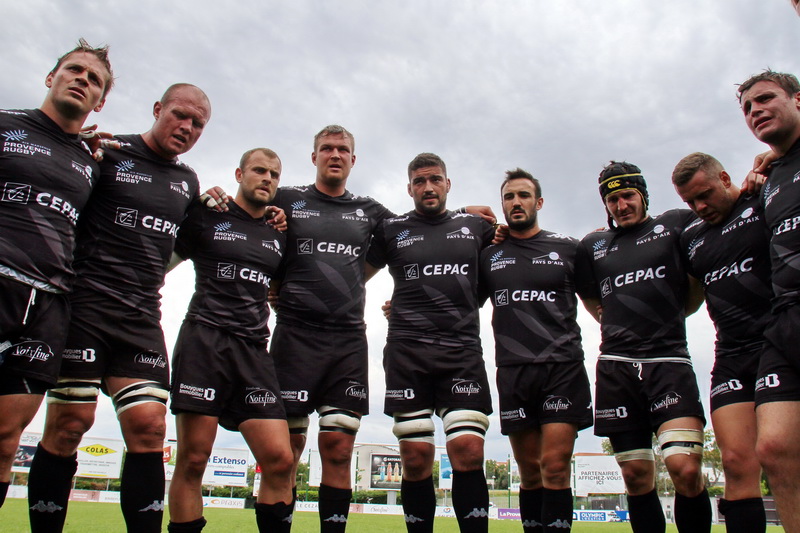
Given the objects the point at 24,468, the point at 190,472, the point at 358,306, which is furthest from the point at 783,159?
the point at 24,468

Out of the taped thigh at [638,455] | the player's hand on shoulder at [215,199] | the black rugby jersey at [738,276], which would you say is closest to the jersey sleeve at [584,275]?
the black rugby jersey at [738,276]

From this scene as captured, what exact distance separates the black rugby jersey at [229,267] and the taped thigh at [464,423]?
5.88 feet

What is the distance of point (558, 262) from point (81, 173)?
14.3 feet

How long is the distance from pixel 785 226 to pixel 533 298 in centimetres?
235

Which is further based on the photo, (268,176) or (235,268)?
(268,176)

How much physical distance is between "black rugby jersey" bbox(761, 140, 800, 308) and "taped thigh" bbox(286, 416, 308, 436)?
3787 millimetres

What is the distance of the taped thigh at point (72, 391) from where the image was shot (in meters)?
3.93

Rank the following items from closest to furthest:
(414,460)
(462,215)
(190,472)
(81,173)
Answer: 1. (81,173)
2. (190,472)
3. (414,460)
4. (462,215)

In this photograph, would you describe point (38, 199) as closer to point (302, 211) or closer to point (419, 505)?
point (302, 211)

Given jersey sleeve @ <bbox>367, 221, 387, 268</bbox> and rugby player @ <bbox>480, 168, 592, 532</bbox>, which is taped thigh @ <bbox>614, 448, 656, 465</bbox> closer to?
rugby player @ <bbox>480, 168, 592, 532</bbox>

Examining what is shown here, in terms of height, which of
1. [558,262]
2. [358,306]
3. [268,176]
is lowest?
[358,306]

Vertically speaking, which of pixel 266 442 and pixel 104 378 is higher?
pixel 104 378

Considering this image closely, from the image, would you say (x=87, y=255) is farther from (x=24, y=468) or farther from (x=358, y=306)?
(x=24, y=468)

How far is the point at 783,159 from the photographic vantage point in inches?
164
